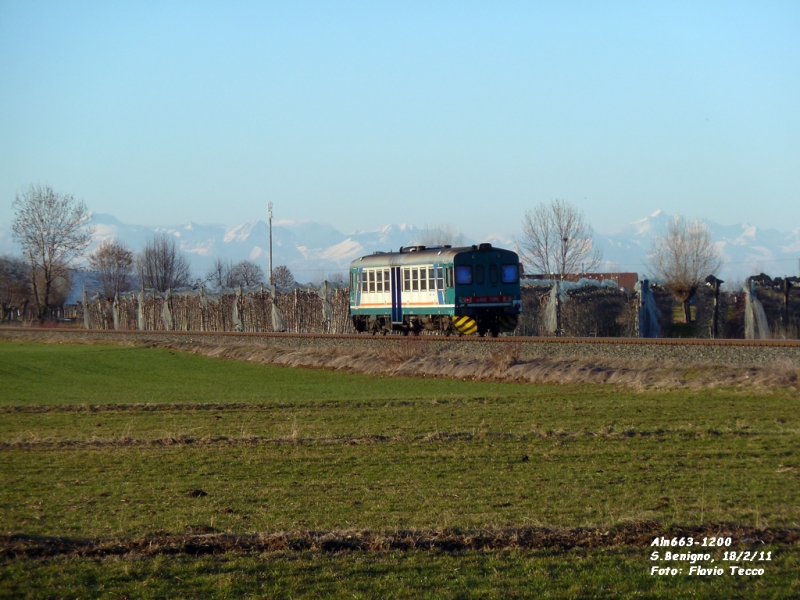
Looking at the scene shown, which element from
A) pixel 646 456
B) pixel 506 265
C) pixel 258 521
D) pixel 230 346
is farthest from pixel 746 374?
pixel 230 346

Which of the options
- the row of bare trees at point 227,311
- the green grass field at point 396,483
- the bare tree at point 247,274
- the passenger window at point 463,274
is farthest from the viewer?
the bare tree at point 247,274

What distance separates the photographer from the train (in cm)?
A: 3006

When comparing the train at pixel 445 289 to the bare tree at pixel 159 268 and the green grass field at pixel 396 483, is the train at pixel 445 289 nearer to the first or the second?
the green grass field at pixel 396 483

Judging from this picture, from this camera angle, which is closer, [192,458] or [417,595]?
[417,595]

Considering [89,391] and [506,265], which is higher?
[506,265]

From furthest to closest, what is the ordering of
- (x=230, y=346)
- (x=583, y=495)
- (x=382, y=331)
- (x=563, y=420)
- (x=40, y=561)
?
(x=230, y=346) < (x=382, y=331) < (x=563, y=420) < (x=583, y=495) < (x=40, y=561)

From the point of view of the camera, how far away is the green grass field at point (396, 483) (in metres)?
7.11

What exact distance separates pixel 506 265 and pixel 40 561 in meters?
25.1

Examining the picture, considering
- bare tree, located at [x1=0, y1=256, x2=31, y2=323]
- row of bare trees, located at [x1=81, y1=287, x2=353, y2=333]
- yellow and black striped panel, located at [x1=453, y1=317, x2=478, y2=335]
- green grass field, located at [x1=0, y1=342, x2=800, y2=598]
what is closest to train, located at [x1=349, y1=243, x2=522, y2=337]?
yellow and black striped panel, located at [x1=453, y1=317, x2=478, y2=335]

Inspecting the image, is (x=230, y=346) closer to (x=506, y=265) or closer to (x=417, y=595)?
(x=506, y=265)

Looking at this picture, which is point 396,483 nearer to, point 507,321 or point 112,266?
point 507,321

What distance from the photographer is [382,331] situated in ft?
120

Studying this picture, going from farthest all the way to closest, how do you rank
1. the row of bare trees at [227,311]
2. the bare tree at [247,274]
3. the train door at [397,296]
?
the bare tree at [247,274] → the row of bare trees at [227,311] → the train door at [397,296]

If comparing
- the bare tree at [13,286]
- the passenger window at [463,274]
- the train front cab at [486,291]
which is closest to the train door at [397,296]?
the train front cab at [486,291]
